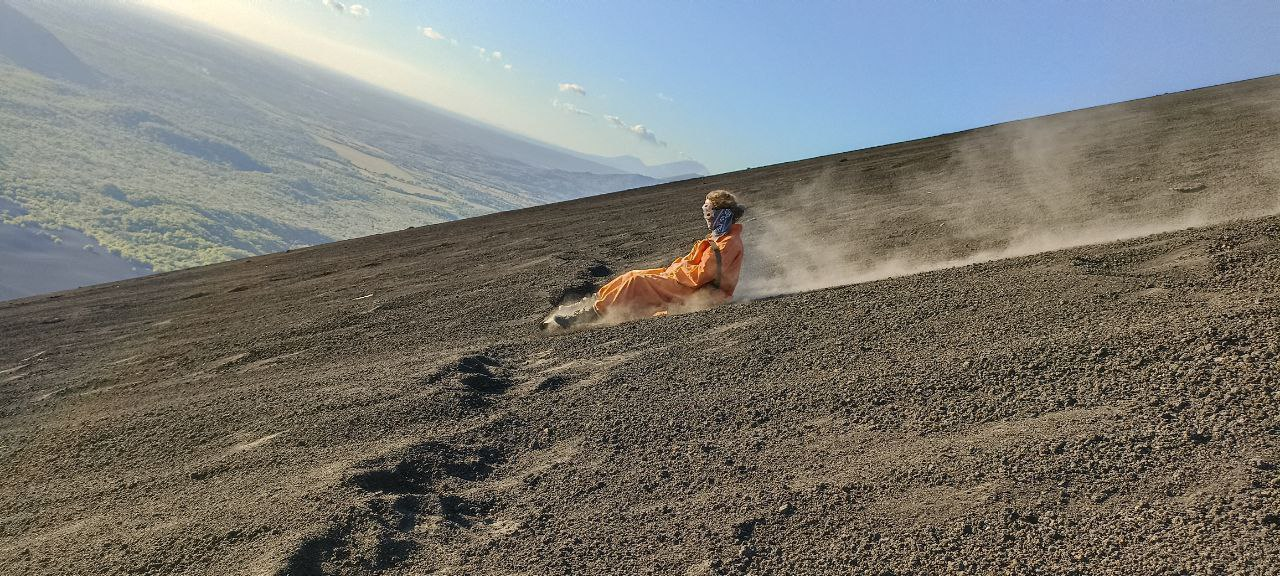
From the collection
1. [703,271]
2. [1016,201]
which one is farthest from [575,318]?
[1016,201]

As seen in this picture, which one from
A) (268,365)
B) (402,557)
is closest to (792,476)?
(402,557)

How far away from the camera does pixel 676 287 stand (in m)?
5.61

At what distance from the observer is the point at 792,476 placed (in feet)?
9.07

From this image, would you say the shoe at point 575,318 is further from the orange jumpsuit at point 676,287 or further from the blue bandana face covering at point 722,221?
the blue bandana face covering at point 722,221

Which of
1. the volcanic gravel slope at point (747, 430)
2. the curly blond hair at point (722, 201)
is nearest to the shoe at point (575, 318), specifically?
the volcanic gravel slope at point (747, 430)

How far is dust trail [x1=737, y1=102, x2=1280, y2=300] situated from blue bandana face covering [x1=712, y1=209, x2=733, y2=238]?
584 millimetres

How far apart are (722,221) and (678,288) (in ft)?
2.07

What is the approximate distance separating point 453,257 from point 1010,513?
31.3 ft

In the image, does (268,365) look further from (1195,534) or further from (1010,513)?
(1195,534)

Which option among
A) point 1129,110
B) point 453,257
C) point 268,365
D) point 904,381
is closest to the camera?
point 904,381

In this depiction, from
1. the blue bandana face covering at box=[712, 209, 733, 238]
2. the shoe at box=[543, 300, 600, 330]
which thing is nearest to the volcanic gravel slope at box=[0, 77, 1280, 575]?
the shoe at box=[543, 300, 600, 330]

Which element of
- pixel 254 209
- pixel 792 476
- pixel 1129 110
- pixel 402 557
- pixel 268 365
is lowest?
pixel 254 209

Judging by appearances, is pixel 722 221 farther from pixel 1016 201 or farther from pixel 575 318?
pixel 1016 201

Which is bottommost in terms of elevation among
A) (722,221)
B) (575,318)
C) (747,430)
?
(575,318)
